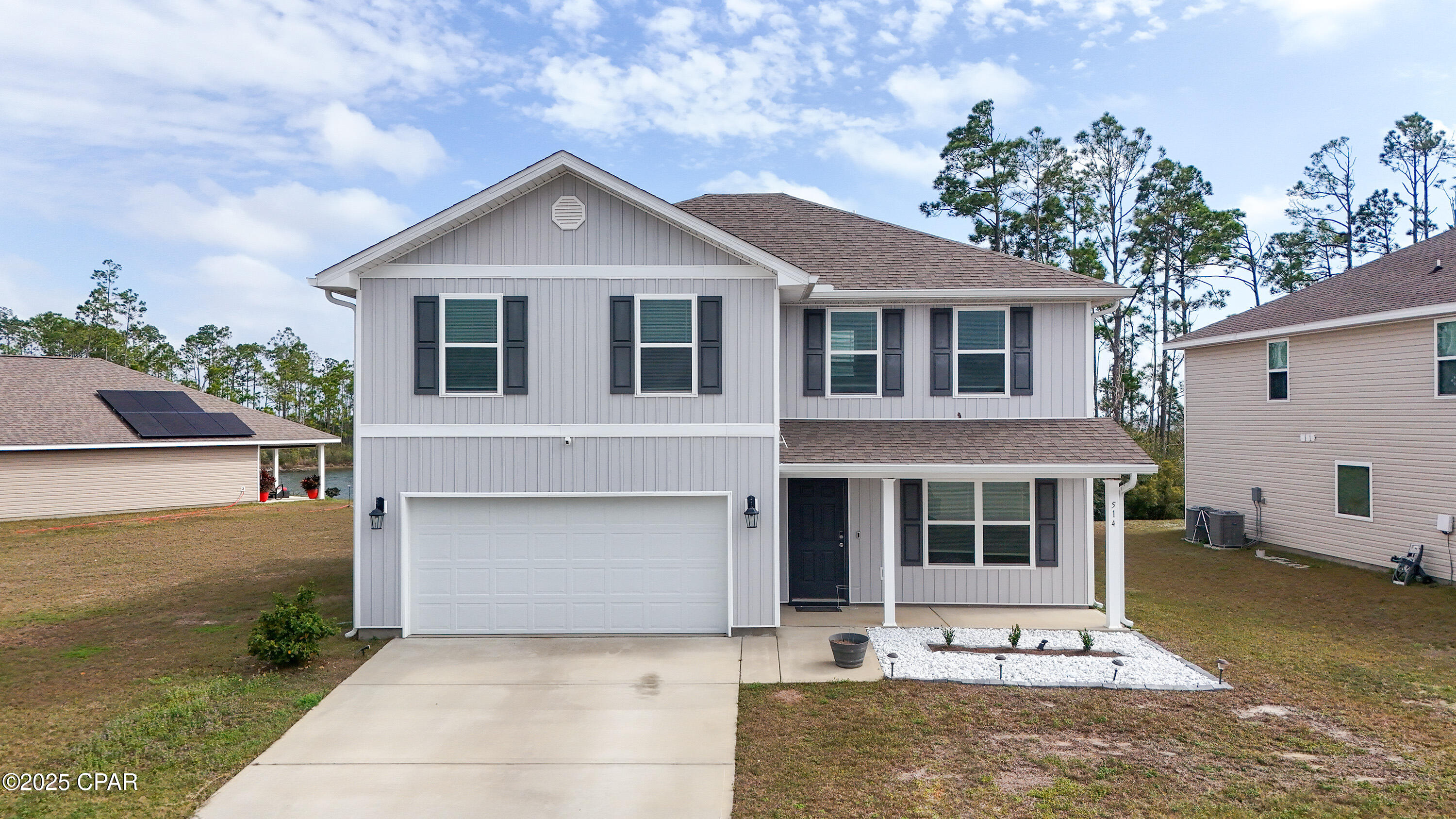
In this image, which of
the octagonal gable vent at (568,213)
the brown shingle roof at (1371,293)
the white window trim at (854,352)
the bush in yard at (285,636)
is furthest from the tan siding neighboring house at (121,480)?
the brown shingle roof at (1371,293)

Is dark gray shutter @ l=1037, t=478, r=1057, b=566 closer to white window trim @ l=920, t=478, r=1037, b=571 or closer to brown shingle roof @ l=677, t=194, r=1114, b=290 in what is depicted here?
white window trim @ l=920, t=478, r=1037, b=571

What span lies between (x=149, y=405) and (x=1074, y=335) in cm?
2742

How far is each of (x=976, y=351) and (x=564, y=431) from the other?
6245 millimetres

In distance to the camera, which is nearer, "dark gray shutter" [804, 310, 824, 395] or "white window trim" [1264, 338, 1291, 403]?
"dark gray shutter" [804, 310, 824, 395]

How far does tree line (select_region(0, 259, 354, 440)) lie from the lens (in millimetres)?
45750

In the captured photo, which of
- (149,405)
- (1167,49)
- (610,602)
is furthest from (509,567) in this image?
(149,405)

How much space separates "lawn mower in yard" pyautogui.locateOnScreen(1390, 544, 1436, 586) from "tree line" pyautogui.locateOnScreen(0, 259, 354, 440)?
4161cm

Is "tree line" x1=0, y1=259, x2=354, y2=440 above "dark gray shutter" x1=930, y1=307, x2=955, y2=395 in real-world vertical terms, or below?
above

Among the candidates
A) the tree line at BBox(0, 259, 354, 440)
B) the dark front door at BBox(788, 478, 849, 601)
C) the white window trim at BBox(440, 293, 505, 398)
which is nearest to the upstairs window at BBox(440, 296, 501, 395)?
the white window trim at BBox(440, 293, 505, 398)

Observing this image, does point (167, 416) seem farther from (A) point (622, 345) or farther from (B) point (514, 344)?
(A) point (622, 345)

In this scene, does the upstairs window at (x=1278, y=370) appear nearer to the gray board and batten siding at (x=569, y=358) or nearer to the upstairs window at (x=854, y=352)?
the upstairs window at (x=854, y=352)

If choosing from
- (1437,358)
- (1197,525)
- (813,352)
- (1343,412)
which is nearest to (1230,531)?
(1197,525)

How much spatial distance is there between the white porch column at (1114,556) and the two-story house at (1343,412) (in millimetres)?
7335

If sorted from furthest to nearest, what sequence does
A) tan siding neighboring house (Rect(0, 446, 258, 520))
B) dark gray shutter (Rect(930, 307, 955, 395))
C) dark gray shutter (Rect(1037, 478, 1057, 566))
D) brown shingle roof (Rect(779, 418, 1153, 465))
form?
1. tan siding neighboring house (Rect(0, 446, 258, 520))
2. dark gray shutter (Rect(930, 307, 955, 395))
3. dark gray shutter (Rect(1037, 478, 1057, 566))
4. brown shingle roof (Rect(779, 418, 1153, 465))
